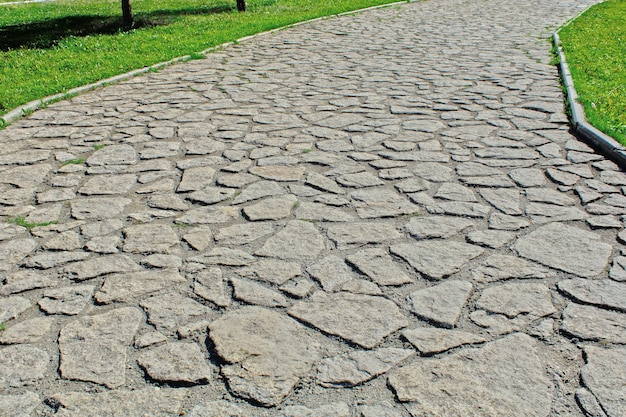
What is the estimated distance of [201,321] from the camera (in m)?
3.55

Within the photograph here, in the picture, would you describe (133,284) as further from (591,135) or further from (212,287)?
(591,135)

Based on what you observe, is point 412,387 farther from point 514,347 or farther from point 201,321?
point 201,321

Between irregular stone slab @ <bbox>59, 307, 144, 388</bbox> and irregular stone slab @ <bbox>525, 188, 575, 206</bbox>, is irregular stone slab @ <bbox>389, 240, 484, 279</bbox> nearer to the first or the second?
irregular stone slab @ <bbox>525, 188, 575, 206</bbox>

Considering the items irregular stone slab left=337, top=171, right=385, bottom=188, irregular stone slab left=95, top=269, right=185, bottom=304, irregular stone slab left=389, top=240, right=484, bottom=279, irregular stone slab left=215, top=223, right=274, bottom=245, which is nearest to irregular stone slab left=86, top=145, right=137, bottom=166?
irregular stone slab left=215, top=223, right=274, bottom=245

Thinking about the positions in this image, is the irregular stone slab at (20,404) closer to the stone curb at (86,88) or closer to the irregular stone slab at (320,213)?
the irregular stone slab at (320,213)

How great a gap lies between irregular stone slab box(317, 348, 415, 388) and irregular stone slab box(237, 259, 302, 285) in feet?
2.74

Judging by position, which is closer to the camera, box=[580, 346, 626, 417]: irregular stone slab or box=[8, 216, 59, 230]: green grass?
box=[580, 346, 626, 417]: irregular stone slab

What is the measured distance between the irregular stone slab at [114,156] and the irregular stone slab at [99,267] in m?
2.06

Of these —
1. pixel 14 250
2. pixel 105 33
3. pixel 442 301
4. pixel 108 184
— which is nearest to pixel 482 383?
pixel 442 301

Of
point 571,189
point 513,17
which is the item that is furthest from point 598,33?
point 571,189

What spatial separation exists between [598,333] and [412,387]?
111 cm

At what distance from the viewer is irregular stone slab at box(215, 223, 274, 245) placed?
4.47m

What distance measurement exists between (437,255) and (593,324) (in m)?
1.06

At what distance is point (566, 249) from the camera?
14.1 ft
